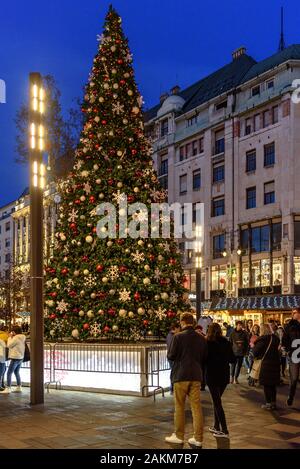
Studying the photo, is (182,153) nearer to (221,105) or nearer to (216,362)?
(221,105)

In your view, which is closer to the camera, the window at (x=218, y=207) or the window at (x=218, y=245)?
the window at (x=218, y=245)

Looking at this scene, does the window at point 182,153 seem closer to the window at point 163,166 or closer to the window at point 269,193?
the window at point 163,166

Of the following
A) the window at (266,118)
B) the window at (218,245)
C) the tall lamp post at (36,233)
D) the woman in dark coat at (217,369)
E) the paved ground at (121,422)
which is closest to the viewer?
the paved ground at (121,422)

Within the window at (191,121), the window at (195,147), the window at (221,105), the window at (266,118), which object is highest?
the window at (221,105)

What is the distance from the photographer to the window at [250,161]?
151 ft

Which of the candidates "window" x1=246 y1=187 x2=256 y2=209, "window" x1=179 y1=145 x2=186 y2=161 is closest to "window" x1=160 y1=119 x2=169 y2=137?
"window" x1=179 y1=145 x2=186 y2=161

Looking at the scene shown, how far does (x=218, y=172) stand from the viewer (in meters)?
50.0

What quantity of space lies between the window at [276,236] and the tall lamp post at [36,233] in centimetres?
3241

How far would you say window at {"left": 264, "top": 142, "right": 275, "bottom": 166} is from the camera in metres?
44.4

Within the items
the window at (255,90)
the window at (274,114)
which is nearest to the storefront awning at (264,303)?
the window at (274,114)

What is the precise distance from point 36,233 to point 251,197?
35073mm

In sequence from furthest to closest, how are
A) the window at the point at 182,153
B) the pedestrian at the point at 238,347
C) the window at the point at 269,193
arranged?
the window at the point at 182,153
the window at the point at 269,193
the pedestrian at the point at 238,347

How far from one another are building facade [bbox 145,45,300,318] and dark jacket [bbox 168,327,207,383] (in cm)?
3295
